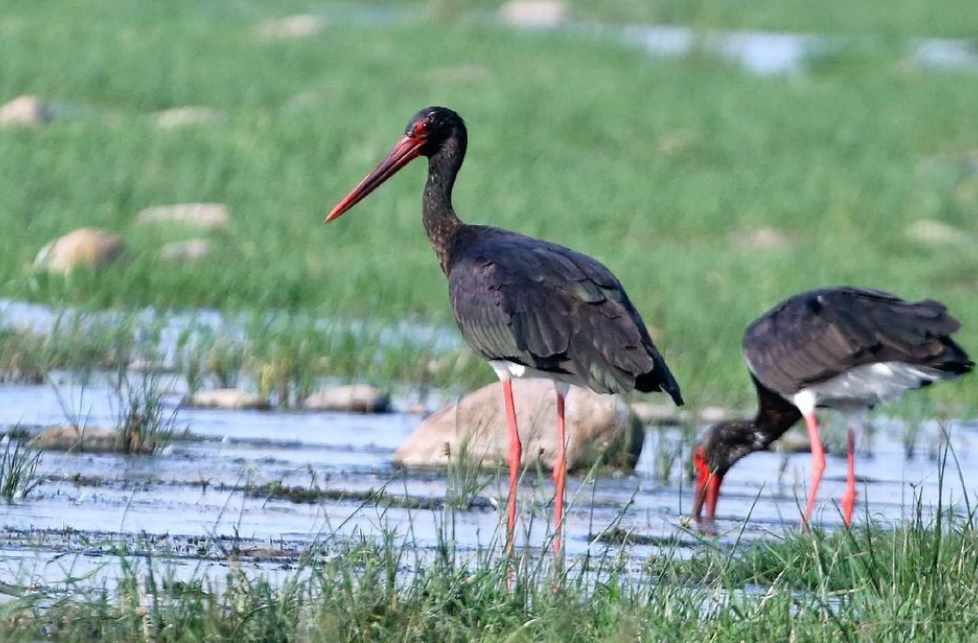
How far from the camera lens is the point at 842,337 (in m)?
8.47

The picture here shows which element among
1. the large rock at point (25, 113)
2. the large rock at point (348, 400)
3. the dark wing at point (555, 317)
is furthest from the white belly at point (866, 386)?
the large rock at point (25, 113)

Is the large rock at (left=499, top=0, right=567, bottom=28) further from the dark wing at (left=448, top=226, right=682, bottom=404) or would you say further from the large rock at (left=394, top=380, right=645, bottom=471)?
the dark wing at (left=448, top=226, right=682, bottom=404)

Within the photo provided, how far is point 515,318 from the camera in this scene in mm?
7562

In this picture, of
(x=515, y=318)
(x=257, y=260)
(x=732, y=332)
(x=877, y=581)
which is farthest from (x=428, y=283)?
(x=877, y=581)

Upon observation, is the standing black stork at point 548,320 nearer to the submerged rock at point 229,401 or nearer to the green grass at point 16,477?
the green grass at point 16,477

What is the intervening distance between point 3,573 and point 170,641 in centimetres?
99

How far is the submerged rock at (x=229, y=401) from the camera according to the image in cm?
1028

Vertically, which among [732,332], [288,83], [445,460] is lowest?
[445,460]

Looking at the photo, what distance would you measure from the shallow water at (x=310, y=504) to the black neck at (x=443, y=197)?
3.38 feet

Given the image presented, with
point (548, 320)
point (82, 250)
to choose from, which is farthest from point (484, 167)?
point (548, 320)

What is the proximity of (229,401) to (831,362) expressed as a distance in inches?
131

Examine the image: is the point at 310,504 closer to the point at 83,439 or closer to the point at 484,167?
the point at 83,439

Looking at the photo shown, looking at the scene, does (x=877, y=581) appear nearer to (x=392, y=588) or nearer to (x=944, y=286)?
(x=392, y=588)

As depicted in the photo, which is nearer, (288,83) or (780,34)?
(288,83)
